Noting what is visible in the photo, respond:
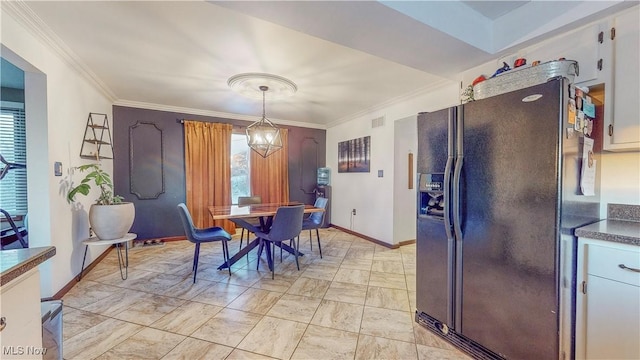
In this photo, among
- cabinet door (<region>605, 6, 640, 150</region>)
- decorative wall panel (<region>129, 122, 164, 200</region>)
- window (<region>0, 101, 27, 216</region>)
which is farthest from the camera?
decorative wall panel (<region>129, 122, 164, 200</region>)

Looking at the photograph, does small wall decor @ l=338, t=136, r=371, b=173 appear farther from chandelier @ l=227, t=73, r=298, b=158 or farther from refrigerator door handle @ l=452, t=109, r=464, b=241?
refrigerator door handle @ l=452, t=109, r=464, b=241

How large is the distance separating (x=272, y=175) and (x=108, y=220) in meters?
2.79

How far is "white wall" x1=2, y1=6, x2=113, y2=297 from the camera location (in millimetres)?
2018

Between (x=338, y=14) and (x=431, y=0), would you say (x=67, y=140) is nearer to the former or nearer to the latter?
(x=338, y=14)

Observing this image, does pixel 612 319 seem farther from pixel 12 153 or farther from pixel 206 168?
pixel 12 153

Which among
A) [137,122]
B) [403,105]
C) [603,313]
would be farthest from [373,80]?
[137,122]

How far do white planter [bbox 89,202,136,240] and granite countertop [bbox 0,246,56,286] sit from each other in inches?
82.8

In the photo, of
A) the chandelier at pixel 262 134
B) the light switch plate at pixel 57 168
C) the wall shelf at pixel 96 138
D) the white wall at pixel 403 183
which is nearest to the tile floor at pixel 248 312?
the white wall at pixel 403 183

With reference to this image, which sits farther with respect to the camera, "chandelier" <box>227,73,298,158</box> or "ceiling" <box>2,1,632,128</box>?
"chandelier" <box>227,73,298,158</box>

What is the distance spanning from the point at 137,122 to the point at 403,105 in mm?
4274

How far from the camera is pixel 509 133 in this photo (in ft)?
4.67

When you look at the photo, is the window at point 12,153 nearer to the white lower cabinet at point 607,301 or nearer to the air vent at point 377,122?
the air vent at point 377,122

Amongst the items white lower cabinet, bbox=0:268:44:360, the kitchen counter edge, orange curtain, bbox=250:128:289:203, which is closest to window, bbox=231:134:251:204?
orange curtain, bbox=250:128:289:203

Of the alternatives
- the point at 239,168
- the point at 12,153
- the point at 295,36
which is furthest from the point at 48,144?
the point at 239,168
